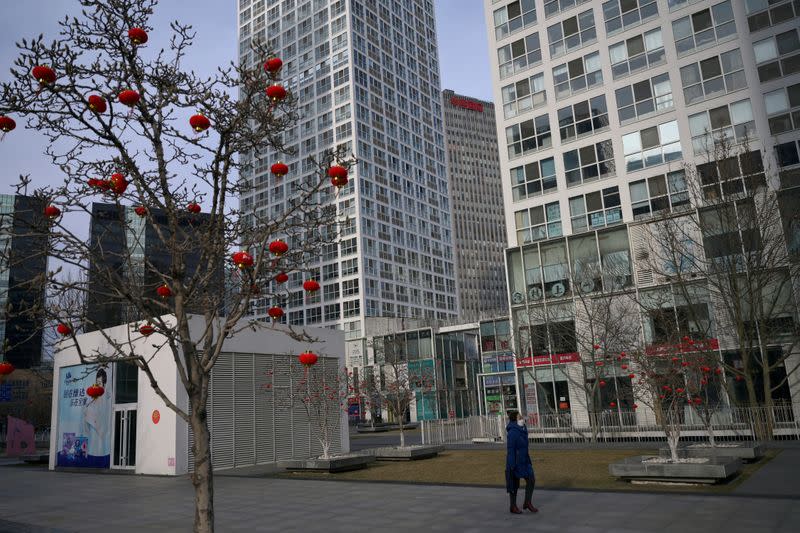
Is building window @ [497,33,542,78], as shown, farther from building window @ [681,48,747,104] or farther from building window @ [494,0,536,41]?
building window @ [681,48,747,104]

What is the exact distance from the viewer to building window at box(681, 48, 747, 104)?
113ft

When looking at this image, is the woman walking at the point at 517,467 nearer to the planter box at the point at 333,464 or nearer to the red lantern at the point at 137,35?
the red lantern at the point at 137,35

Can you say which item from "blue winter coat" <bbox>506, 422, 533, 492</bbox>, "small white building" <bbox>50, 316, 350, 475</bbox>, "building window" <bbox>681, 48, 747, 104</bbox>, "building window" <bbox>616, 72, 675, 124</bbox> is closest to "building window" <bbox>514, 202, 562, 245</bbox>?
"building window" <bbox>616, 72, 675, 124</bbox>

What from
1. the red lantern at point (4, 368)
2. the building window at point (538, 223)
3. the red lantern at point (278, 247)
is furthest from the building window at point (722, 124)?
the red lantern at point (4, 368)

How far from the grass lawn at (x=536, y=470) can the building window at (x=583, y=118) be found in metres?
22.4

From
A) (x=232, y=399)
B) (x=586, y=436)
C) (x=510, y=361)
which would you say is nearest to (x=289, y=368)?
(x=232, y=399)

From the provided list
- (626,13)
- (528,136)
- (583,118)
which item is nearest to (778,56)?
(626,13)

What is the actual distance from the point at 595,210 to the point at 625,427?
14816mm

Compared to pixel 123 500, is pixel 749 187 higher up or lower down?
higher up

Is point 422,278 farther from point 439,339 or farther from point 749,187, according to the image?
point 749,187

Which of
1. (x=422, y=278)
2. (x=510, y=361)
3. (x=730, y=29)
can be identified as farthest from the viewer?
(x=422, y=278)

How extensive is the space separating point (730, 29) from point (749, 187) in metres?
13.1

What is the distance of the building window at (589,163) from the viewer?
38250mm

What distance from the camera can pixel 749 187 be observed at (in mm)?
27578
